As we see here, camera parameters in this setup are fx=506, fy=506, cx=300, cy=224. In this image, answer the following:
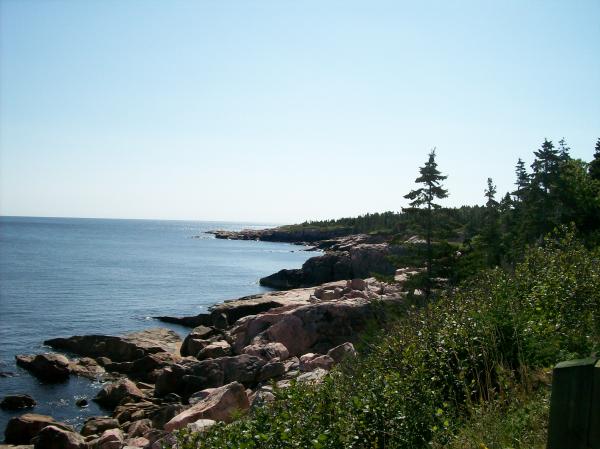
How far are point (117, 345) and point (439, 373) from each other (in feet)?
87.6

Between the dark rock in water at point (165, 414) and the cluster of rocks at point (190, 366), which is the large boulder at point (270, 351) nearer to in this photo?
the cluster of rocks at point (190, 366)

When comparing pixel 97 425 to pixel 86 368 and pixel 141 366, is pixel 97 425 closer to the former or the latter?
pixel 141 366

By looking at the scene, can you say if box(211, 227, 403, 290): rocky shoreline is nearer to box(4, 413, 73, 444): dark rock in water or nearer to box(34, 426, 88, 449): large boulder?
box(4, 413, 73, 444): dark rock in water

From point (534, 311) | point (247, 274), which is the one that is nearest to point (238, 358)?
point (534, 311)

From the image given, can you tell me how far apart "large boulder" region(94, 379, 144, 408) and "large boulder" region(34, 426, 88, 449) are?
Answer: 5.55 meters

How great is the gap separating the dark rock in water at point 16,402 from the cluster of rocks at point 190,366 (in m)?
0.05

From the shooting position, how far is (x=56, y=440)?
1667cm

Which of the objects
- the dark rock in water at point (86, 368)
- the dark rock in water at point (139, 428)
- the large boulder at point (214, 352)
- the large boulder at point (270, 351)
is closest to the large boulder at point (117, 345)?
the dark rock in water at point (86, 368)

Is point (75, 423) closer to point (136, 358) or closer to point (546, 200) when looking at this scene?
point (136, 358)

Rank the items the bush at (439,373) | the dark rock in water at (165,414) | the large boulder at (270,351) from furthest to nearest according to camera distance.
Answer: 1. the large boulder at (270,351)
2. the dark rock in water at (165,414)
3. the bush at (439,373)

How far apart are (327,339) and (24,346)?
20.1 m

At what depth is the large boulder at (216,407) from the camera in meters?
14.9

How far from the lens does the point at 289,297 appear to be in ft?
133

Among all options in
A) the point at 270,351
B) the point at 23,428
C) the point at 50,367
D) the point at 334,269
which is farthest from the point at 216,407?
the point at 334,269
